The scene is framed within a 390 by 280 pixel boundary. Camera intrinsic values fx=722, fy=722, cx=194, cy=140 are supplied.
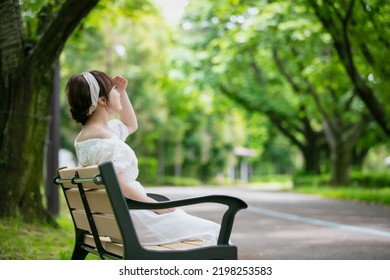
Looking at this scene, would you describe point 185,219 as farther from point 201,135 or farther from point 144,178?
point 201,135

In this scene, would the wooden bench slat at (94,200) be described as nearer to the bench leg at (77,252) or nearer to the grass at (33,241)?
the bench leg at (77,252)

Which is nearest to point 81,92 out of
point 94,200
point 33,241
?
point 94,200

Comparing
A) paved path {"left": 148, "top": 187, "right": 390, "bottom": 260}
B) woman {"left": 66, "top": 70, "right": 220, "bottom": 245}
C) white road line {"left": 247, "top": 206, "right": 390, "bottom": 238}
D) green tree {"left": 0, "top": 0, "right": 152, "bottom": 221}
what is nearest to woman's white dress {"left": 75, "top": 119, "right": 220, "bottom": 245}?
woman {"left": 66, "top": 70, "right": 220, "bottom": 245}

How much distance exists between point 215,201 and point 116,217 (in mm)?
557

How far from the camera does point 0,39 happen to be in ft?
26.5

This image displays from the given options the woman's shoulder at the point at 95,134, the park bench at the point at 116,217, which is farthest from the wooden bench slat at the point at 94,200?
the woman's shoulder at the point at 95,134

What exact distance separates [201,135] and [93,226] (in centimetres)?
4742

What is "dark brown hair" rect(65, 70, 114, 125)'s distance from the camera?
4023 mm

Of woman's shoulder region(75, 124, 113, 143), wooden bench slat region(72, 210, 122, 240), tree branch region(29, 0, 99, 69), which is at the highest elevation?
tree branch region(29, 0, 99, 69)

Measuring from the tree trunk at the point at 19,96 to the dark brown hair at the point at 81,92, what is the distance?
156 inches

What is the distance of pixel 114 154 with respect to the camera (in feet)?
12.9

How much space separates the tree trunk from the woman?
3985 millimetres

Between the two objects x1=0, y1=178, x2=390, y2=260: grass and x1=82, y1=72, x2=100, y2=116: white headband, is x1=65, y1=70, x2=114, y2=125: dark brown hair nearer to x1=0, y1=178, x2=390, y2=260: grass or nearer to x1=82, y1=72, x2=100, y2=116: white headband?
x1=82, y1=72, x2=100, y2=116: white headband

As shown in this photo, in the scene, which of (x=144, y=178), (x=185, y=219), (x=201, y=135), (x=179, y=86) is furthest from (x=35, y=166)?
(x=201, y=135)
